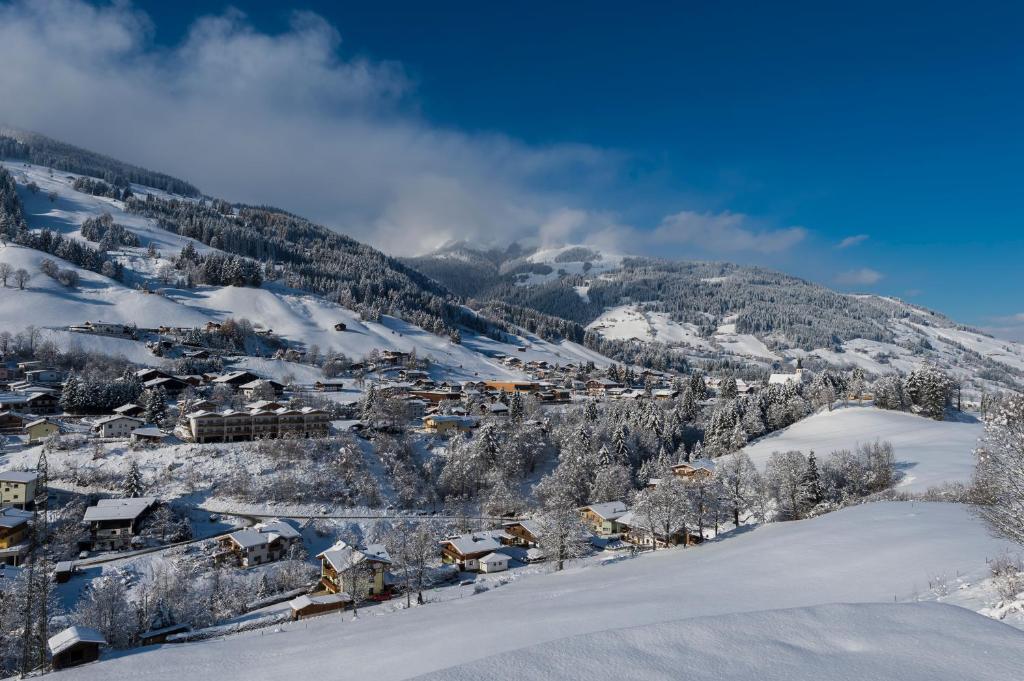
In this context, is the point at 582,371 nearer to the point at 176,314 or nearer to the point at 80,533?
the point at 176,314

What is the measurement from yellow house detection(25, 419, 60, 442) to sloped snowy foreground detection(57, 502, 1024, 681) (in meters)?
43.6

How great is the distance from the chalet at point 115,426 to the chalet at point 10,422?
26.6 ft

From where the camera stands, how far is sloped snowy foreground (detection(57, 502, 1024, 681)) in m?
7.61

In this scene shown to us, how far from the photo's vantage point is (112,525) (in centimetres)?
4119

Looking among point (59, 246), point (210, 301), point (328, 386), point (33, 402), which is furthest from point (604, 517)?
point (59, 246)

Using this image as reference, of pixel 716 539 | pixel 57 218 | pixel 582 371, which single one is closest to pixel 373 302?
pixel 582 371

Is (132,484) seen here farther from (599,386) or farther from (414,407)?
(599,386)

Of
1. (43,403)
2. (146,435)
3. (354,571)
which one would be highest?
(43,403)

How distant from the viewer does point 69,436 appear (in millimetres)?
53219

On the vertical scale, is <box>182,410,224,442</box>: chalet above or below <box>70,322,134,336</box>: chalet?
below

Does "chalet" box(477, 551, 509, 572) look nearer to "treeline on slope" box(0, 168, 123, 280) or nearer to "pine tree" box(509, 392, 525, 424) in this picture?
"pine tree" box(509, 392, 525, 424)

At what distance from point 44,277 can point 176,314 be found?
25.6 m

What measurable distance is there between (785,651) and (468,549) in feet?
121

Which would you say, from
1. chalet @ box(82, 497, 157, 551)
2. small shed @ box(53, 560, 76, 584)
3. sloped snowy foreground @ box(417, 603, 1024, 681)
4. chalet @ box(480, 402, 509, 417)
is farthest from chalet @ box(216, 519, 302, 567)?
sloped snowy foreground @ box(417, 603, 1024, 681)
